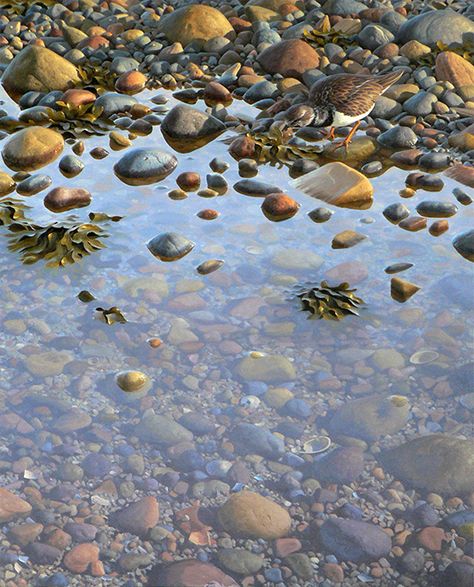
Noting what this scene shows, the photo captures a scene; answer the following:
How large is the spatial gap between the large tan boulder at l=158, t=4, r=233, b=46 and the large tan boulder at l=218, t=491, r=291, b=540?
5.06 meters

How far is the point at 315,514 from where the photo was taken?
2.85 m

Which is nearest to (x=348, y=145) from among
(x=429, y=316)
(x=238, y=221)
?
(x=238, y=221)

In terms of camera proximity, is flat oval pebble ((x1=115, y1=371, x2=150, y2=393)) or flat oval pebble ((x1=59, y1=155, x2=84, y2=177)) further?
flat oval pebble ((x1=59, y1=155, x2=84, y2=177))

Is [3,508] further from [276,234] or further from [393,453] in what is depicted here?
[276,234]

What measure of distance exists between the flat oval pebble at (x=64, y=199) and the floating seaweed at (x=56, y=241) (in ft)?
0.80

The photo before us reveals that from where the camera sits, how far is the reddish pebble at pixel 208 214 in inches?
185

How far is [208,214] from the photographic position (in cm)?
470

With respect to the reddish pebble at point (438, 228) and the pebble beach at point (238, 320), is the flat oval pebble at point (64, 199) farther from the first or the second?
the reddish pebble at point (438, 228)

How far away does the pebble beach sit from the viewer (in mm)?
2764

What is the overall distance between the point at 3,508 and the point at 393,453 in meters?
1.39

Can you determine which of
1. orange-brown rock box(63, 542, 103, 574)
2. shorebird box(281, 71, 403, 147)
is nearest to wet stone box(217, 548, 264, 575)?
orange-brown rock box(63, 542, 103, 574)

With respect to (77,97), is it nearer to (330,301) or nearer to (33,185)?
(33,185)

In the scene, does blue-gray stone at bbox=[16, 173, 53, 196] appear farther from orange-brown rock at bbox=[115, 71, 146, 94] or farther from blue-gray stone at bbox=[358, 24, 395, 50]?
blue-gray stone at bbox=[358, 24, 395, 50]

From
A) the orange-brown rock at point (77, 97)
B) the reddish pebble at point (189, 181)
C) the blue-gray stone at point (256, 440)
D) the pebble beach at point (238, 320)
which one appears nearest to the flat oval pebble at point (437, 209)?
the pebble beach at point (238, 320)
